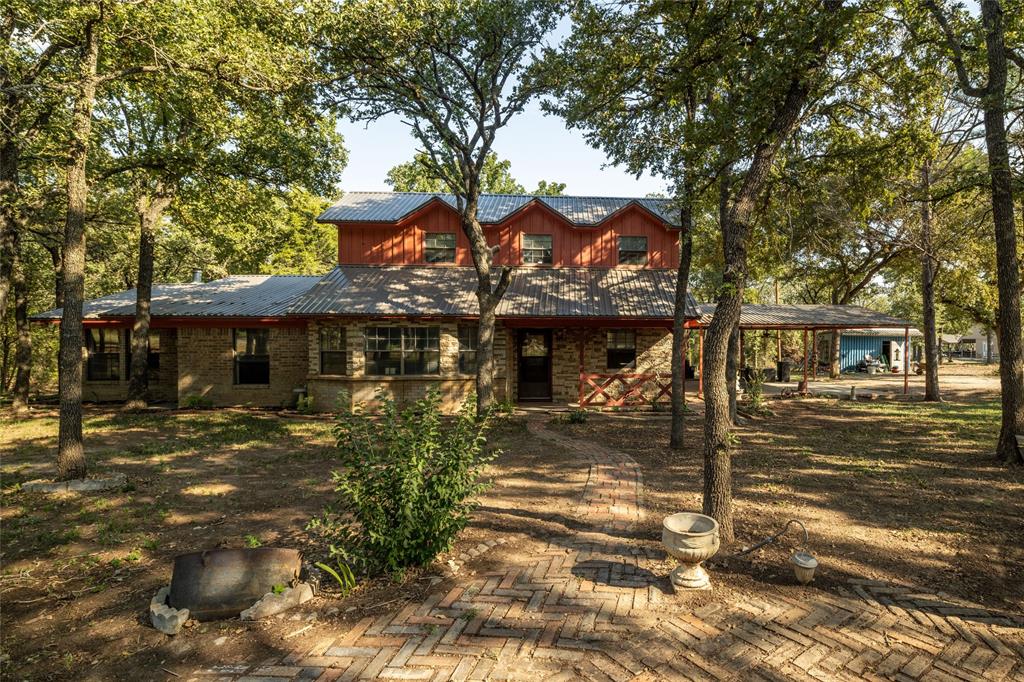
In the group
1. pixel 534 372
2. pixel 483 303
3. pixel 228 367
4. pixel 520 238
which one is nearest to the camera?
pixel 483 303

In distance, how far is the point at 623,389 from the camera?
16.2m

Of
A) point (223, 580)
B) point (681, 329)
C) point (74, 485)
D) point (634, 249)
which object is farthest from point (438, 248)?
point (223, 580)

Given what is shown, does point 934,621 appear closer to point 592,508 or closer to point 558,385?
point 592,508

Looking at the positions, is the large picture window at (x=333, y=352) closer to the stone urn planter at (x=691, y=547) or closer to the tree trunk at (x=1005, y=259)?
the stone urn planter at (x=691, y=547)

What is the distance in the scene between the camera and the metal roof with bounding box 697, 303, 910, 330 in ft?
59.3

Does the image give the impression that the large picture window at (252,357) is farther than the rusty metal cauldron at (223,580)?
Yes

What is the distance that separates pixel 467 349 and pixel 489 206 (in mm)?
7033

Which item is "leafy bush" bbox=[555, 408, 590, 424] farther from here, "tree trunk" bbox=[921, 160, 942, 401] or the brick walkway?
"tree trunk" bbox=[921, 160, 942, 401]

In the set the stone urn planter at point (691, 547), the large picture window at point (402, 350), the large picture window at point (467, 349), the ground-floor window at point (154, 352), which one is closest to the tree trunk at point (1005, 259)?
the stone urn planter at point (691, 547)

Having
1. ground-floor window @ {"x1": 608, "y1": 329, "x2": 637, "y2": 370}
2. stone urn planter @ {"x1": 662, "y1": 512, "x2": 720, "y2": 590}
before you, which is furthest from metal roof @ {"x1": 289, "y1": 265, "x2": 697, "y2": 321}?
stone urn planter @ {"x1": 662, "y1": 512, "x2": 720, "y2": 590}

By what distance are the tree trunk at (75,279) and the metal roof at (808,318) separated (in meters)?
16.1

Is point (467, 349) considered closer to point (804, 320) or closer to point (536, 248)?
point (536, 248)

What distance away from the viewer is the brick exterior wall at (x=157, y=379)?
17844mm

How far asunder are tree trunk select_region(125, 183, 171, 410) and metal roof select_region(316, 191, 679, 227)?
5513 millimetres
